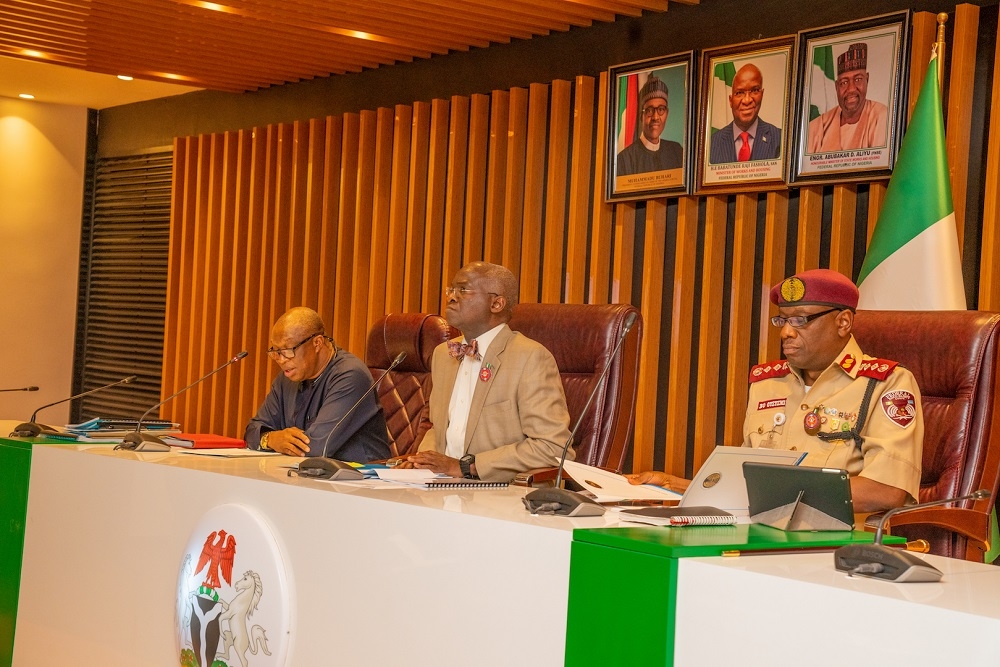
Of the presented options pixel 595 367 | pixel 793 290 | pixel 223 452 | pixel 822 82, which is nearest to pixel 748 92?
pixel 822 82

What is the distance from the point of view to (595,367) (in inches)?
141

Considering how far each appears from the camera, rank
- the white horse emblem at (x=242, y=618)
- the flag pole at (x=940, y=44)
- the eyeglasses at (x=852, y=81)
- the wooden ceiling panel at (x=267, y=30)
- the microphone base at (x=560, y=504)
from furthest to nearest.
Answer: the wooden ceiling panel at (x=267, y=30) → the eyeglasses at (x=852, y=81) → the flag pole at (x=940, y=44) → the white horse emblem at (x=242, y=618) → the microphone base at (x=560, y=504)

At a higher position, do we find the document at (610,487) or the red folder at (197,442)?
the document at (610,487)

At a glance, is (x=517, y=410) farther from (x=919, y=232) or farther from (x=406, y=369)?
(x=919, y=232)

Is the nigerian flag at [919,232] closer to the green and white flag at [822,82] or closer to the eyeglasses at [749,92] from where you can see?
the green and white flag at [822,82]

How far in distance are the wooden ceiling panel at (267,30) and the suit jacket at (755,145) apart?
672 millimetres

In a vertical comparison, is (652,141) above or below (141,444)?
above

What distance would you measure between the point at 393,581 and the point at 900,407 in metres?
1.42

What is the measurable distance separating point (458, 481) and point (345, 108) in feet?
14.4

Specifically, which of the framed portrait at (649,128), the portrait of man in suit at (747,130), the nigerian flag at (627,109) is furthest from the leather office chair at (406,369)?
the portrait of man in suit at (747,130)

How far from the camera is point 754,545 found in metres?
1.61

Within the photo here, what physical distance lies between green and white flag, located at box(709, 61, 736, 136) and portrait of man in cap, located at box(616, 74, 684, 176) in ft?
0.63

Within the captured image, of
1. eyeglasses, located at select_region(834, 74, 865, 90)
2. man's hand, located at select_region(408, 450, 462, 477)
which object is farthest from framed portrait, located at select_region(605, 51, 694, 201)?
man's hand, located at select_region(408, 450, 462, 477)

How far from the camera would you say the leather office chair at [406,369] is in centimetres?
426
